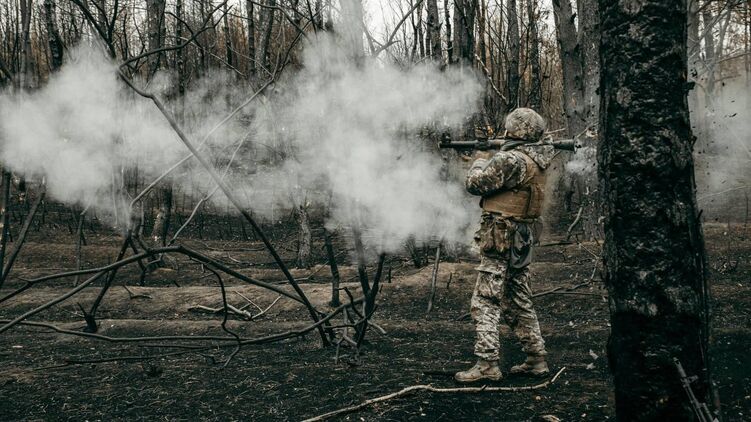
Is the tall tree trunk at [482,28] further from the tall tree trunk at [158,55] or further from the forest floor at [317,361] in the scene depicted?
the tall tree trunk at [158,55]

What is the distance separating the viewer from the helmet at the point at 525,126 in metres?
4.18

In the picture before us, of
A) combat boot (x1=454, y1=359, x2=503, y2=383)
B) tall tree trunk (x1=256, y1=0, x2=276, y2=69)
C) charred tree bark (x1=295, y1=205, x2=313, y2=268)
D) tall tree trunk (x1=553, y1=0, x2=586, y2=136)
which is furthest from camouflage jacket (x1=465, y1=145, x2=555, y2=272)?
tall tree trunk (x1=256, y1=0, x2=276, y2=69)

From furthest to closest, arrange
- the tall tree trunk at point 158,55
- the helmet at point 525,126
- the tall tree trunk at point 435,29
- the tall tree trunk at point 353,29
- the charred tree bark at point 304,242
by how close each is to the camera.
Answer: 1. the charred tree bark at point 304,242
2. the tall tree trunk at point 158,55
3. the tall tree trunk at point 435,29
4. the tall tree trunk at point 353,29
5. the helmet at point 525,126

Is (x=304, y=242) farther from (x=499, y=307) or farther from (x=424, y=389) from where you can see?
(x=424, y=389)

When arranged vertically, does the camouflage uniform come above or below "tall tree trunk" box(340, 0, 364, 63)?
below

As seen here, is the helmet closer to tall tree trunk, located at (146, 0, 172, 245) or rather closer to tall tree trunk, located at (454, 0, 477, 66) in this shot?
tall tree trunk, located at (454, 0, 477, 66)

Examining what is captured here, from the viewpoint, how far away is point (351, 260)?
35.4 ft

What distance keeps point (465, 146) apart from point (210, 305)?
3728 millimetres

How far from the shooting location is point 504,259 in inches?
163

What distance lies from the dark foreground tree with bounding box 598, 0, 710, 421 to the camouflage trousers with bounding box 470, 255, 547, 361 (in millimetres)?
1691

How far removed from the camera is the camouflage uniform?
4.07 meters

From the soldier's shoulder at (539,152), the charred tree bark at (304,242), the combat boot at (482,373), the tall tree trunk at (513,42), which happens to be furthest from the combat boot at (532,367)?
the tall tree trunk at (513,42)

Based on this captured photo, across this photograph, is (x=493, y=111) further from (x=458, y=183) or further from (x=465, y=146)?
(x=465, y=146)

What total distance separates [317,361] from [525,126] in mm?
2475
